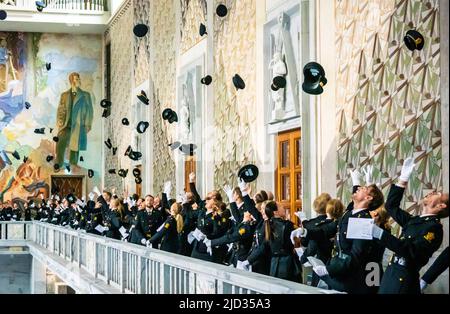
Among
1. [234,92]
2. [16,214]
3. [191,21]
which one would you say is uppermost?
[191,21]

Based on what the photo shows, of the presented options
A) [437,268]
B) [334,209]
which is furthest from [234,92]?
[437,268]

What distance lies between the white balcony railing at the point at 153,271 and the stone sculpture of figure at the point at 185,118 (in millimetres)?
4015

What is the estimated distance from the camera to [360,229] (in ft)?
20.7

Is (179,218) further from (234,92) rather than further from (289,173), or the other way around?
(234,92)

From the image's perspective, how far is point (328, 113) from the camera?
41.1 ft

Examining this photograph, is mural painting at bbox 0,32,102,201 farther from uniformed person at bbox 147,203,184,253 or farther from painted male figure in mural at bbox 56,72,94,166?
uniformed person at bbox 147,203,184,253

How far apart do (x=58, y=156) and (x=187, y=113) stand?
14.2 metres

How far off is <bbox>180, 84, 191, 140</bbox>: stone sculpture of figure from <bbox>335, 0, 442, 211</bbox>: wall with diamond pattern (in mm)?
8653

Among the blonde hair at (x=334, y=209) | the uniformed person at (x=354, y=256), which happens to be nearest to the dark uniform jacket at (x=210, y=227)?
the blonde hair at (x=334, y=209)

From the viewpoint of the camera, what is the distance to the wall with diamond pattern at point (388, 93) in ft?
31.3

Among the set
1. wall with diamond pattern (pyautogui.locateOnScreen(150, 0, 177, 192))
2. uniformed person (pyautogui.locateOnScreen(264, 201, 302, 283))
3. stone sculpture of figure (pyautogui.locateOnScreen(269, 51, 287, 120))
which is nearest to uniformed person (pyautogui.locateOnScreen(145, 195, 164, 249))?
stone sculpture of figure (pyautogui.locateOnScreen(269, 51, 287, 120))

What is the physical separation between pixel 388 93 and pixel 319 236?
10.4 ft

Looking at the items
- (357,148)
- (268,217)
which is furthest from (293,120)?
(268,217)
